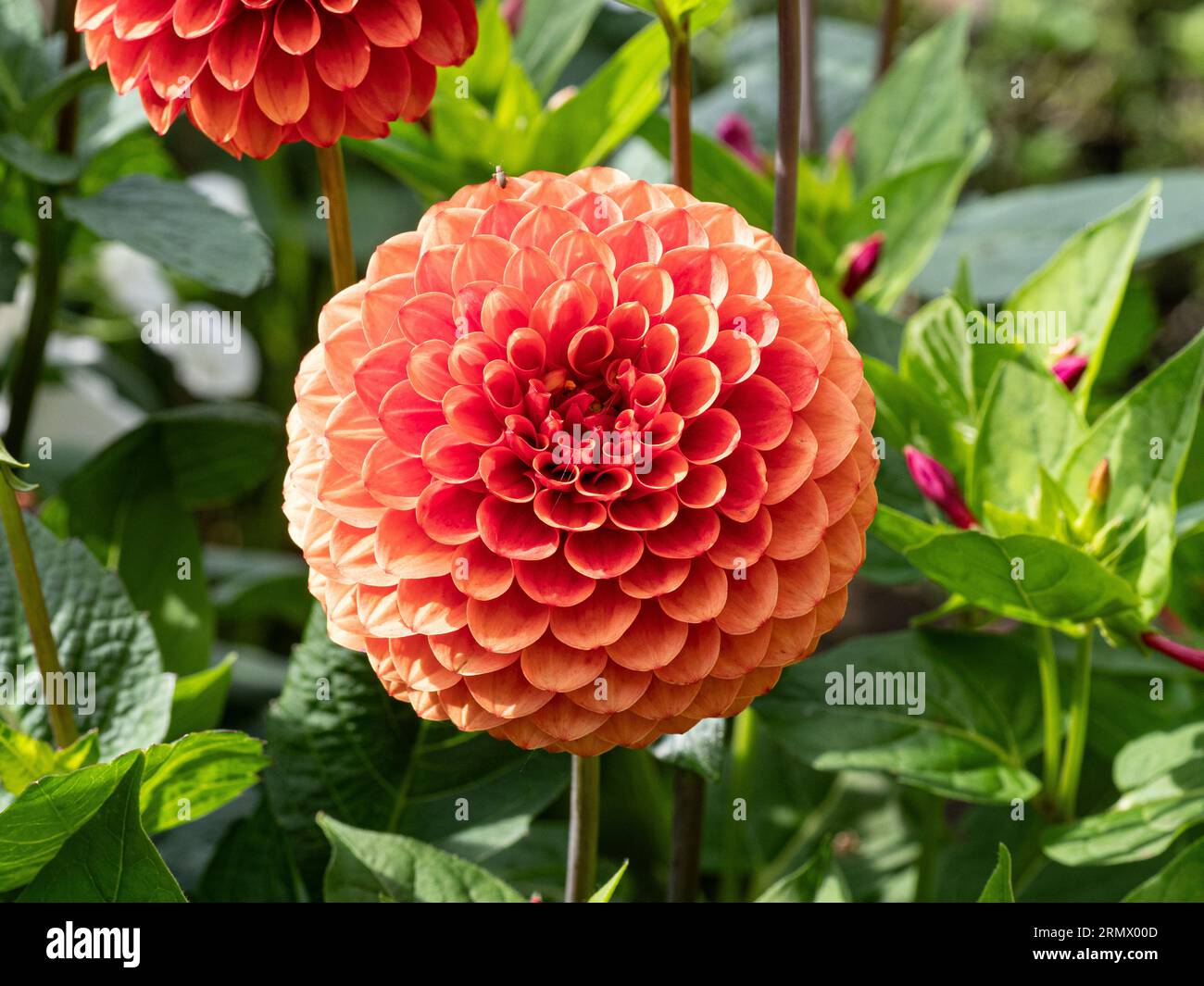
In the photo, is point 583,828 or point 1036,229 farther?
point 1036,229

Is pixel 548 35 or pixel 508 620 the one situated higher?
pixel 548 35

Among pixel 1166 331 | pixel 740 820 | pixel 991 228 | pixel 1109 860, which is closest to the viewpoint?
pixel 1109 860

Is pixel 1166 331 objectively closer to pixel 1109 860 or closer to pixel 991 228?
pixel 991 228

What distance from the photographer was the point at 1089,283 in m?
0.53

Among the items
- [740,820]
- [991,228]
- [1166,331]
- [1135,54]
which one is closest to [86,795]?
[740,820]

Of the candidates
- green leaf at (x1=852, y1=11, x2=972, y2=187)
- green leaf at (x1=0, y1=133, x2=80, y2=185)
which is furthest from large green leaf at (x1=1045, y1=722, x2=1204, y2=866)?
green leaf at (x1=0, y1=133, x2=80, y2=185)

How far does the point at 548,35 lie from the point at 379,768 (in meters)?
0.38

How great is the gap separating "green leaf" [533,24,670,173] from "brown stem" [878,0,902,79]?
209 mm

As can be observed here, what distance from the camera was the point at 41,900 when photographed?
411mm

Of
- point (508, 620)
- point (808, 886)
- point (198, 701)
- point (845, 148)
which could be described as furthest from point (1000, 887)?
point (845, 148)

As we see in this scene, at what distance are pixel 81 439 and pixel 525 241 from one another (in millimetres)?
Result: 495

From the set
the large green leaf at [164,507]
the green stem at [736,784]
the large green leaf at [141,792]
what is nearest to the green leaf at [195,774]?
the large green leaf at [141,792]

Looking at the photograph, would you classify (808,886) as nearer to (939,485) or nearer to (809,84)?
(939,485)

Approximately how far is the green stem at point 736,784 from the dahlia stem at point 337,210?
0.27 metres
